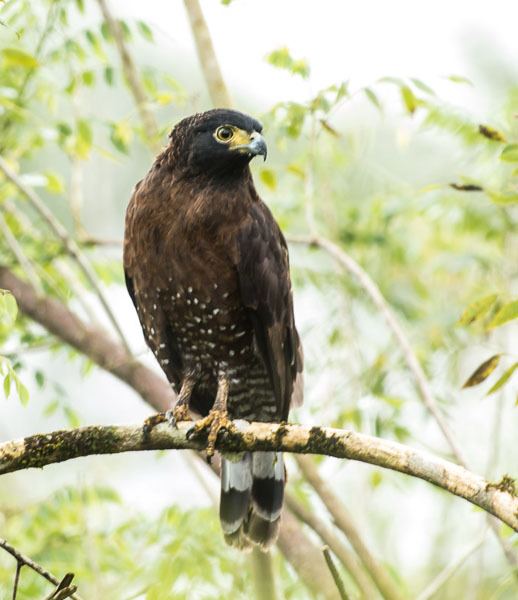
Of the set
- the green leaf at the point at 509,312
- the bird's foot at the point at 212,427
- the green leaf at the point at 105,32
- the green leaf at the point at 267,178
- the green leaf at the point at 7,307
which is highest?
the green leaf at the point at 105,32

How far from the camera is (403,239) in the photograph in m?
5.65

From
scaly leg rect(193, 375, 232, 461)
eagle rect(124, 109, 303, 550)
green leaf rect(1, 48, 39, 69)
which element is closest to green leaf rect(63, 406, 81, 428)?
eagle rect(124, 109, 303, 550)

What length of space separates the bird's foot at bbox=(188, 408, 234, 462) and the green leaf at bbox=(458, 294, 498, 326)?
1041 millimetres

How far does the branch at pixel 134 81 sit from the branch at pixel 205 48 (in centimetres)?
35

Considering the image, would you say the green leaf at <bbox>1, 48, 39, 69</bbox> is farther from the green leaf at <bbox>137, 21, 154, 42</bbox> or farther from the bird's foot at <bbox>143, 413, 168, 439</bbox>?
the bird's foot at <bbox>143, 413, 168, 439</bbox>

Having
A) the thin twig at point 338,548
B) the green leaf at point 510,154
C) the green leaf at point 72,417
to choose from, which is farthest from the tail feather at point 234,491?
the green leaf at point 510,154

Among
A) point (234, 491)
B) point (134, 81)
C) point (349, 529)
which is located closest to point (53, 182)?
point (134, 81)

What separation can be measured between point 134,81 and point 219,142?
3.28 feet

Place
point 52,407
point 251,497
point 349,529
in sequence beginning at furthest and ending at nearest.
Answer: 1. point 52,407
2. point 251,497
3. point 349,529

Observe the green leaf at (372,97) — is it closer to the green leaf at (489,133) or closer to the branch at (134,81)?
the green leaf at (489,133)

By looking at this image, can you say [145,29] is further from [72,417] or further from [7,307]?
[7,307]

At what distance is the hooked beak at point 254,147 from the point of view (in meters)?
3.99

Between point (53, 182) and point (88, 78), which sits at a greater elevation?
point (88, 78)

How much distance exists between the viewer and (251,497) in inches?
173
